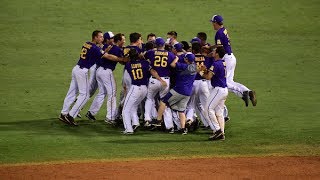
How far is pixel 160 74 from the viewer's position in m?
17.5

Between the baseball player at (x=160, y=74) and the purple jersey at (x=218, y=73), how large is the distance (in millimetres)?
1023

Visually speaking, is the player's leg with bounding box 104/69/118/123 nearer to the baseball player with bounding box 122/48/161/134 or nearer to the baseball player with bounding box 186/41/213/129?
the baseball player with bounding box 122/48/161/134

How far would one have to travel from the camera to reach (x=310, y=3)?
33438 mm

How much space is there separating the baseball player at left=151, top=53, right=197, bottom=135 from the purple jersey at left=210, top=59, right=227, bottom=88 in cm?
58

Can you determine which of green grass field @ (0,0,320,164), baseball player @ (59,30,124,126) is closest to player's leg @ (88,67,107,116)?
baseball player @ (59,30,124,126)

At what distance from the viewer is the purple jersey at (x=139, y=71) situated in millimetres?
17469

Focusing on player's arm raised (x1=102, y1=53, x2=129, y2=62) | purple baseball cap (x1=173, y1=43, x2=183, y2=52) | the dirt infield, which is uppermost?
purple baseball cap (x1=173, y1=43, x2=183, y2=52)

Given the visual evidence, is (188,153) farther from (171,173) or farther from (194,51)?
(194,51)

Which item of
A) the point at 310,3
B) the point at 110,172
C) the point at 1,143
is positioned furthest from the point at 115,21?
the point at 110,172

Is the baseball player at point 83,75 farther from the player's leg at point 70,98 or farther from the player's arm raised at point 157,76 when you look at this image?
the player's arm raised at point 157,76

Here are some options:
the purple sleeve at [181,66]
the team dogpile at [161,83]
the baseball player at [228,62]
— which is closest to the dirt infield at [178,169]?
the team dogpile at [161,83]

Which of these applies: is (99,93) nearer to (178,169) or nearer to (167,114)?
(167,114)

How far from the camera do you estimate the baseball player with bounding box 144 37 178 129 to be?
1733 cm

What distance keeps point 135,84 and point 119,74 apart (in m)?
7.01
